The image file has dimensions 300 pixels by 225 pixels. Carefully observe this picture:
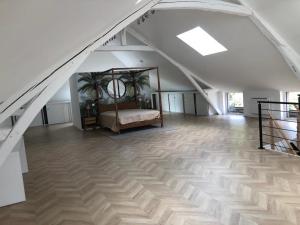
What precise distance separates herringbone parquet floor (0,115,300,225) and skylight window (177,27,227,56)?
82.3 inches

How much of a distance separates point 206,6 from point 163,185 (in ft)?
9.43

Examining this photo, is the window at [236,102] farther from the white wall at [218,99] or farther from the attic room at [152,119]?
the white wall at [218,99]

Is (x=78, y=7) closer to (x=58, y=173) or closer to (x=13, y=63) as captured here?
(x=13, y=63)

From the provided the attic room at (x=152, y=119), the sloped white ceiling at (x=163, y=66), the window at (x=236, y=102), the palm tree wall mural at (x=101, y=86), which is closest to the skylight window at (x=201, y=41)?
the attic room at (x=152, y=119)

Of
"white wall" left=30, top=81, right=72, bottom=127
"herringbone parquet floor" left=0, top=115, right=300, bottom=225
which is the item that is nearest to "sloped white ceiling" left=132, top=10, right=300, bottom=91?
"herringbone parquet floor" left=0, top=115, right=300, bottom=225

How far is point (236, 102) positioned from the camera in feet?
28.3

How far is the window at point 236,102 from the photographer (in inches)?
332

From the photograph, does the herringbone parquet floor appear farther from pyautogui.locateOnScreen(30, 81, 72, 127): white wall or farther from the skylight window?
pyautogui.locateOnScreen(30, 81, 72, 127): white wall

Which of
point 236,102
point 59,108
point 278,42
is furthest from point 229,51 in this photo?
point 59,108

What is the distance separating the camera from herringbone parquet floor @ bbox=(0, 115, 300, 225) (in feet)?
7.95

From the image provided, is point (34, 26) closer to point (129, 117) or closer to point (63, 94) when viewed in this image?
point (129, 117)

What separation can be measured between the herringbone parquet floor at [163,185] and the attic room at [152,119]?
0.02 meters

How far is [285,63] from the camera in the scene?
16.8 ft

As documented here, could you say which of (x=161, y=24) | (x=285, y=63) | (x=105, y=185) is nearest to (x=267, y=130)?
(x=285, y=63)
